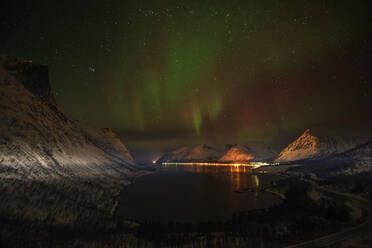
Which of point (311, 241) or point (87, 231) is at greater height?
point (311, 241)

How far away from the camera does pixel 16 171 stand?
47531 millimetres

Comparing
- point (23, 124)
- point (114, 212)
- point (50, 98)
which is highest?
point (50, 98)

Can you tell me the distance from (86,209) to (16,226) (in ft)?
57.3

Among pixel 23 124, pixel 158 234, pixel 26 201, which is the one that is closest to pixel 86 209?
pixel 26 201

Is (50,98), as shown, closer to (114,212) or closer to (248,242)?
(114,212)

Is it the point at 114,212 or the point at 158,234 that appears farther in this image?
the point at 114,212

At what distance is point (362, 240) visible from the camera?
25109mm

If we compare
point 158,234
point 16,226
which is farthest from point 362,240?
point 16,226

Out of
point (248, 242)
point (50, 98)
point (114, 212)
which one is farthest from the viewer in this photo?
point (50, 98)

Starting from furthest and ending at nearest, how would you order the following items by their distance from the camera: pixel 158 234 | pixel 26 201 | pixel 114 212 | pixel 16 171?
pixel 114 212
pixel 16 171
pixel 26 201
pixel 158 234

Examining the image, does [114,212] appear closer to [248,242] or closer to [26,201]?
[26,201]

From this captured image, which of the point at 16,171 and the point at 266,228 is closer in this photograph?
the point at 266,228

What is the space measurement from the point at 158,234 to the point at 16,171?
3629cm

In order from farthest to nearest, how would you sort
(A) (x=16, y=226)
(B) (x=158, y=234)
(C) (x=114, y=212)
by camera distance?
1. (C) (x=114, y=212)
2. (B) (x=158, y=234)
3. (A) (x=16, y=226)
